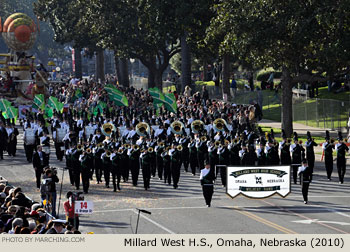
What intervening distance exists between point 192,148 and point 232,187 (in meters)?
7.27

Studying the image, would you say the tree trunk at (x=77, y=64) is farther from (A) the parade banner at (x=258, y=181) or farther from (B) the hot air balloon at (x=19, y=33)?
(A) the parade banner at (x=258, y=181)

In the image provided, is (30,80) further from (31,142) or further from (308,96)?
(31,142)

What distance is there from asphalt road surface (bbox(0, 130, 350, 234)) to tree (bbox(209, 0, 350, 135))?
6.36 m

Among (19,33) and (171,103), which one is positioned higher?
(19,33)

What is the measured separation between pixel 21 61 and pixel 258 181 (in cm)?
4349

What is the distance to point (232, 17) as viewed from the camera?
3562 cm

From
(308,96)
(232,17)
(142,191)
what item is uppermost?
(232,17)

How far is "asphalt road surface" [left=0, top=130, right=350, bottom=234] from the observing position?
2081 centimetres

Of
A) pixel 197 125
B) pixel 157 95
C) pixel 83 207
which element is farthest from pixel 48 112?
pixel 83 207

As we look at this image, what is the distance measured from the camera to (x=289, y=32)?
34344mm

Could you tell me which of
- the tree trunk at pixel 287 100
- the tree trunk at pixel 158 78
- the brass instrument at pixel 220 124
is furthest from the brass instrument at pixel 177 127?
the tree trunk at pixel 158 78

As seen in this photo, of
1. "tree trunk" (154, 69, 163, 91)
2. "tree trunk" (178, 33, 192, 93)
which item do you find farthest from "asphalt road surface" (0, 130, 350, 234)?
"tree trunk" (154, 69, 163, 91)

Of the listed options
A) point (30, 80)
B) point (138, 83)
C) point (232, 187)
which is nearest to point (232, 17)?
point (232, 187)

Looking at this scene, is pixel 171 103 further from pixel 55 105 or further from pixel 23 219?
pixel 23 219
